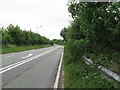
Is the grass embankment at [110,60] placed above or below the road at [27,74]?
above

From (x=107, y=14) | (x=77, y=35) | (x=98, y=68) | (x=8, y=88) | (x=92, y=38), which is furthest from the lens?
(x=77, y=35)

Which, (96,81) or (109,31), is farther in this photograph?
(96,81)

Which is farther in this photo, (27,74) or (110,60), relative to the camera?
(27,74)

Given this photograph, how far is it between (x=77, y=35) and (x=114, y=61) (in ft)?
39.1

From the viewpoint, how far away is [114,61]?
12484mm

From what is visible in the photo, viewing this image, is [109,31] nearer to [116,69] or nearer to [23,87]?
[116,69]

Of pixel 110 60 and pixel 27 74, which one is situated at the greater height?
pixel 110 60

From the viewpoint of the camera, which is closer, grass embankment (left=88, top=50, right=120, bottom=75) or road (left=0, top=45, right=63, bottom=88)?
grass embankment (left=88, top=50, right=120, bottom=75)

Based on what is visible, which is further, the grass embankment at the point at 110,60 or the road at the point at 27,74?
the road at the point at 27,74

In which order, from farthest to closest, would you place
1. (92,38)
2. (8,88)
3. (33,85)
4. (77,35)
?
(77,35) → (33,85) → (8,88) → (92,38)

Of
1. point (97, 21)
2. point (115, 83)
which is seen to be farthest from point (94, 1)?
point (115, 83)

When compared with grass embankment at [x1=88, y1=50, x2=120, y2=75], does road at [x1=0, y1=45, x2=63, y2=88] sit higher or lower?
lower

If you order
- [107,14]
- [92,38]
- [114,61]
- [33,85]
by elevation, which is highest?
[107,14]

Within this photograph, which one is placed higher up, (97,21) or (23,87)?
(97,21)
